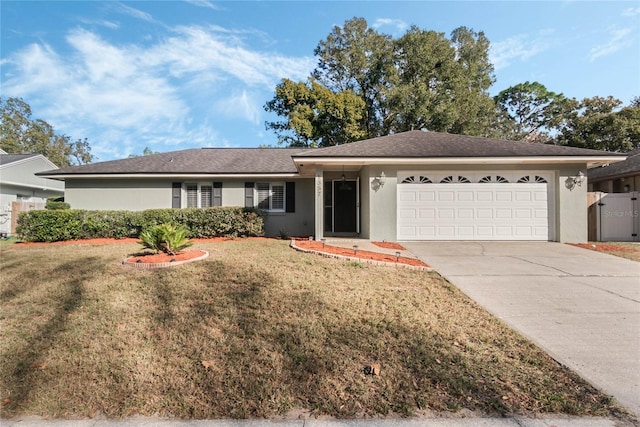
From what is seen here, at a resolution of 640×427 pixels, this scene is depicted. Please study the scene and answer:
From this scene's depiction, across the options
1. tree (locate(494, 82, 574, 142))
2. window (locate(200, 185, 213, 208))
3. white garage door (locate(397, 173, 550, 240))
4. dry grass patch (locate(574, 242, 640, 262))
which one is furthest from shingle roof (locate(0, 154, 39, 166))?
tree (locate(494, 82, 574, 142))

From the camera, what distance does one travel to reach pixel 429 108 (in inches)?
877

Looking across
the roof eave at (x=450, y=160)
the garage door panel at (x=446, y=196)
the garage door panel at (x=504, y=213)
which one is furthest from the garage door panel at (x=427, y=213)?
the garage door panel at (x=504, y=213)

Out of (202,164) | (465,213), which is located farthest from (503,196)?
(202,164)

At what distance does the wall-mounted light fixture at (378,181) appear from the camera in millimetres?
10188

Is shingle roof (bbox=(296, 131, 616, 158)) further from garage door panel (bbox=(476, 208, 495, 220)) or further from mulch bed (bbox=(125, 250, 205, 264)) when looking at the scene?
mulch bed (bbox=(125, 250, 205, 264))

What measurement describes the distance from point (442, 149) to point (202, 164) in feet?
32.5

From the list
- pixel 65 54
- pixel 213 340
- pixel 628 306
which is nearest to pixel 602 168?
pixel 628 306

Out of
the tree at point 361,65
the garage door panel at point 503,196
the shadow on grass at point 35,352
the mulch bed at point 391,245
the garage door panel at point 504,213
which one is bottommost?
the shadow on grass at point 35,352

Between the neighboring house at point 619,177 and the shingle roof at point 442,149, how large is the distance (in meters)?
5.19

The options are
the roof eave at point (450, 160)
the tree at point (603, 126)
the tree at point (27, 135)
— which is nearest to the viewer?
the roof eave at point (450, 160)

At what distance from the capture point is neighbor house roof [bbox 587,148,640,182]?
13.1 meters

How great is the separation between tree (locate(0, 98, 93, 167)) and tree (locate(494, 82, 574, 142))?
5604cm

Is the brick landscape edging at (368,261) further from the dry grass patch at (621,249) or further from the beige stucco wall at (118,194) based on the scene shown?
the beige stucco wall at (118,194)

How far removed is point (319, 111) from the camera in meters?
22.1
